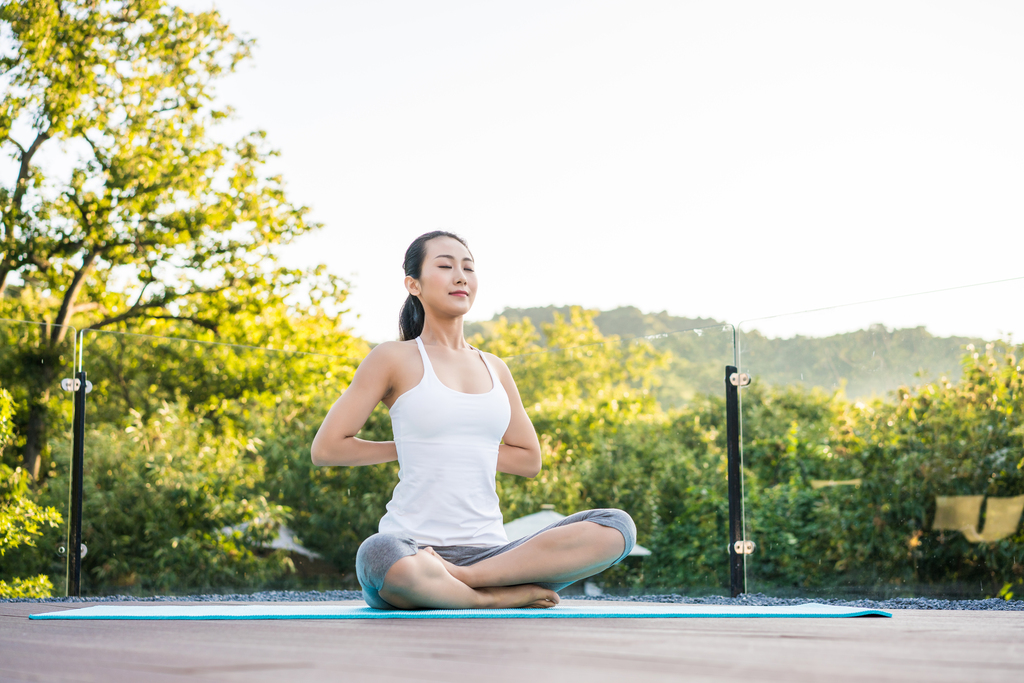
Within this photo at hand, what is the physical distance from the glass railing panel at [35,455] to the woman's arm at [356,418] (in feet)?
6.56

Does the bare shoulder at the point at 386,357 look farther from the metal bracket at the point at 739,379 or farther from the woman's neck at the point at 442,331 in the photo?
the metal bracket at the point at 739,379

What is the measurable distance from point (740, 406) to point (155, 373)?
8.99 feet

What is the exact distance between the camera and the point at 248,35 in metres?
11.3

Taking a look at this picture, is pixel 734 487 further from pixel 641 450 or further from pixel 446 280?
pixel 446 280

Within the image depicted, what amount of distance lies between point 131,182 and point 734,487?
328 inches

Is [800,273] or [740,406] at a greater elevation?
[800,273]

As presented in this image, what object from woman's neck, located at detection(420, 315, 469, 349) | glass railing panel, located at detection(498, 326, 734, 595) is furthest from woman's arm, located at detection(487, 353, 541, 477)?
glass railing panel, located at detection(498, 326, 734, 595)

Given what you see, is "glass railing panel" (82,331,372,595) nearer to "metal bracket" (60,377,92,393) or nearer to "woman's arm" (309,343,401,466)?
"metal bracket" (60,377,92,393)

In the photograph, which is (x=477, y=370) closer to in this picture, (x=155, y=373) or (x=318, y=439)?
(x=318, y=439)

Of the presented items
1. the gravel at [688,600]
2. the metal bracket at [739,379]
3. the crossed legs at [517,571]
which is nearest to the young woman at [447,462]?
the crossed legs at [517,571]

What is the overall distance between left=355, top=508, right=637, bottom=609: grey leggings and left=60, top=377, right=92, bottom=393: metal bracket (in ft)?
8.05

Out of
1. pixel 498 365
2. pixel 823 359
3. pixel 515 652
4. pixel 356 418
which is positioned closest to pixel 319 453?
pixel 356 418

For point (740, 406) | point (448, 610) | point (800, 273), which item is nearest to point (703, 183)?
point (800, 273)

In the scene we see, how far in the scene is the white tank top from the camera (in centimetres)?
249
